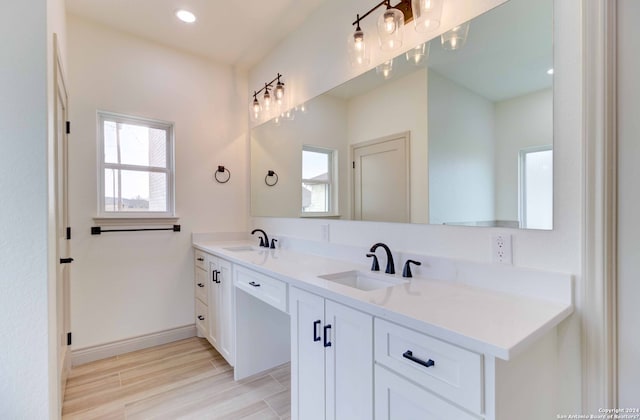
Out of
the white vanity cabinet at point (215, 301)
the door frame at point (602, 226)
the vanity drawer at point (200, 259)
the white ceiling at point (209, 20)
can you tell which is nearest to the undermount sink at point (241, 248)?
the white vanity cabinet at point (215, 301)

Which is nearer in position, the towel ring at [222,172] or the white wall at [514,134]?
the white wall at [514,134]

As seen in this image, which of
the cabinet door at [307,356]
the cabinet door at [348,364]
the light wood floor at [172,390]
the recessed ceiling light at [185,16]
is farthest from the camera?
the recessed ceiling light at [185,16]

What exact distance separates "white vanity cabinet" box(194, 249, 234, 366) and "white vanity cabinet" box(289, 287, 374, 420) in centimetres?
88

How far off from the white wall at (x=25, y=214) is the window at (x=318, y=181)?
158 centimetres

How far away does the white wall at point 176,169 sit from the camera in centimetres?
249

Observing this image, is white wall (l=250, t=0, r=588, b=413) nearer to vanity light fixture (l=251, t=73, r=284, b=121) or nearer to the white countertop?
the white countertop

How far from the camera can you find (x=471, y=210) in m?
1.44

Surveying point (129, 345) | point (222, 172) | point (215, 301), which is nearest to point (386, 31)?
point (222, 172)

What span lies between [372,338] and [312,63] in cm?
210

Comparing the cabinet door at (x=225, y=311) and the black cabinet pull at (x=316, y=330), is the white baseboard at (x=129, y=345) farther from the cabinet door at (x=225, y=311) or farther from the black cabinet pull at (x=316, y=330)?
the black cabinet pull at (x=316, y=330)

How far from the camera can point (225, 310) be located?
235 cm

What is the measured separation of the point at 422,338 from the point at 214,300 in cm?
203

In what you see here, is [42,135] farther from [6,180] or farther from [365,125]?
[365,125]

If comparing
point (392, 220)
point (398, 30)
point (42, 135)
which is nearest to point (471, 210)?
point (392, 220)
